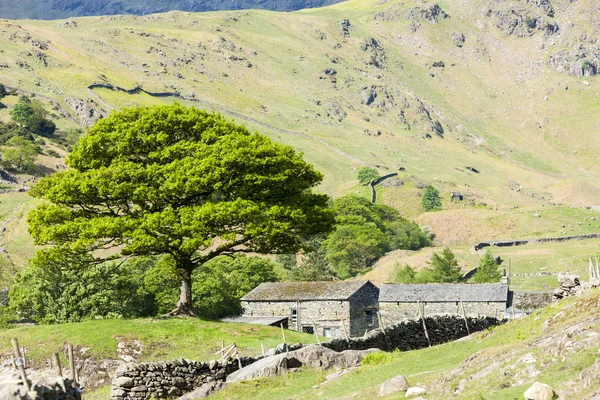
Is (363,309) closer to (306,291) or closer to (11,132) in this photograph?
(306,291)

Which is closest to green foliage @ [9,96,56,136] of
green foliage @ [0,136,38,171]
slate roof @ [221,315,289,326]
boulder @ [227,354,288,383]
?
green foliage @ [0,136,38,171]

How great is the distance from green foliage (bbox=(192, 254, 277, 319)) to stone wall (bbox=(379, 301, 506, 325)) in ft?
47.7

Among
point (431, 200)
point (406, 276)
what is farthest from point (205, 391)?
point (431, 200)

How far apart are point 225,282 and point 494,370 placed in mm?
56878

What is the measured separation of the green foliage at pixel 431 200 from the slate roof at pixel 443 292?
91.2m

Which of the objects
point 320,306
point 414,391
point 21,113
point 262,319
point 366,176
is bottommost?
point 262,319

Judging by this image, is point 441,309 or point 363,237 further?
point 363,237

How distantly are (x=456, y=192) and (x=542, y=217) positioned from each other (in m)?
44.2

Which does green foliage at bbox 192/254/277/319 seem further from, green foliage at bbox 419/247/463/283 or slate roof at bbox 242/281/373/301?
green foliage at bbox 419/247/463/283

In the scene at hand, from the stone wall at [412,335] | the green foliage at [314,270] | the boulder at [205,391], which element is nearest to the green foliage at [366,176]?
the green foliage at [314,270]

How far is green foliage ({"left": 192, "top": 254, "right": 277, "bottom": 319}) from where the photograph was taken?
6081cm

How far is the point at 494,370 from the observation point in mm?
15406

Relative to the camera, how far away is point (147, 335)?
35469 millimetres

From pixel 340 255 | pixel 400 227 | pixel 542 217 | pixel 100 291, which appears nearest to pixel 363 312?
pixel 100 291
